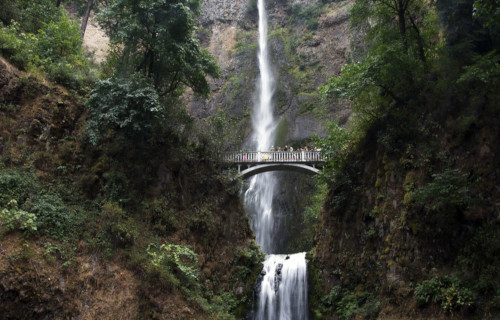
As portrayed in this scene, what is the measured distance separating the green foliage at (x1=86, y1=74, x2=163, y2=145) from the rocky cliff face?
1841 cm

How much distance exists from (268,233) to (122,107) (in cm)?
1789

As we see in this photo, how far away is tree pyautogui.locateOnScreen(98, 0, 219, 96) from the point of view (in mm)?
13711

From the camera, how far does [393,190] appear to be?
1152 cm

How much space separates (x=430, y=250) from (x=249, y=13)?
4271 cm

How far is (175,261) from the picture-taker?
11.3 m

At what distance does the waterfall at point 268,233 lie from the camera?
15266 millimetres

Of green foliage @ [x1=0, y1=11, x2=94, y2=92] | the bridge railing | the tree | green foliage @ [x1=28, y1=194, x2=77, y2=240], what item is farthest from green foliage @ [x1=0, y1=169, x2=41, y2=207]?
the bridge railing

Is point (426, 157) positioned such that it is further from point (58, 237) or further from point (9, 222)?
point (9, 222)

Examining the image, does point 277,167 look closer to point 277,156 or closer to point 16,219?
point 277,156

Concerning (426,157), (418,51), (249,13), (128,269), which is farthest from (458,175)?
(249,13)

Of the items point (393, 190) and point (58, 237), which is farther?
point (393, 190)

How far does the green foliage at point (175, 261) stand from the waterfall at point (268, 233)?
4.68m

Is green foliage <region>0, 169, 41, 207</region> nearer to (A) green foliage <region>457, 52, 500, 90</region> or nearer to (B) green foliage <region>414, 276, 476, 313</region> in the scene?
(B) green foliage <region>414, 276, 476, 313</region>

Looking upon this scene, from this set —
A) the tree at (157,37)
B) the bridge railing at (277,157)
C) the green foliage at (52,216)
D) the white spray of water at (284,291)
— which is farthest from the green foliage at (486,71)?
the bridge railing at (277,157)
